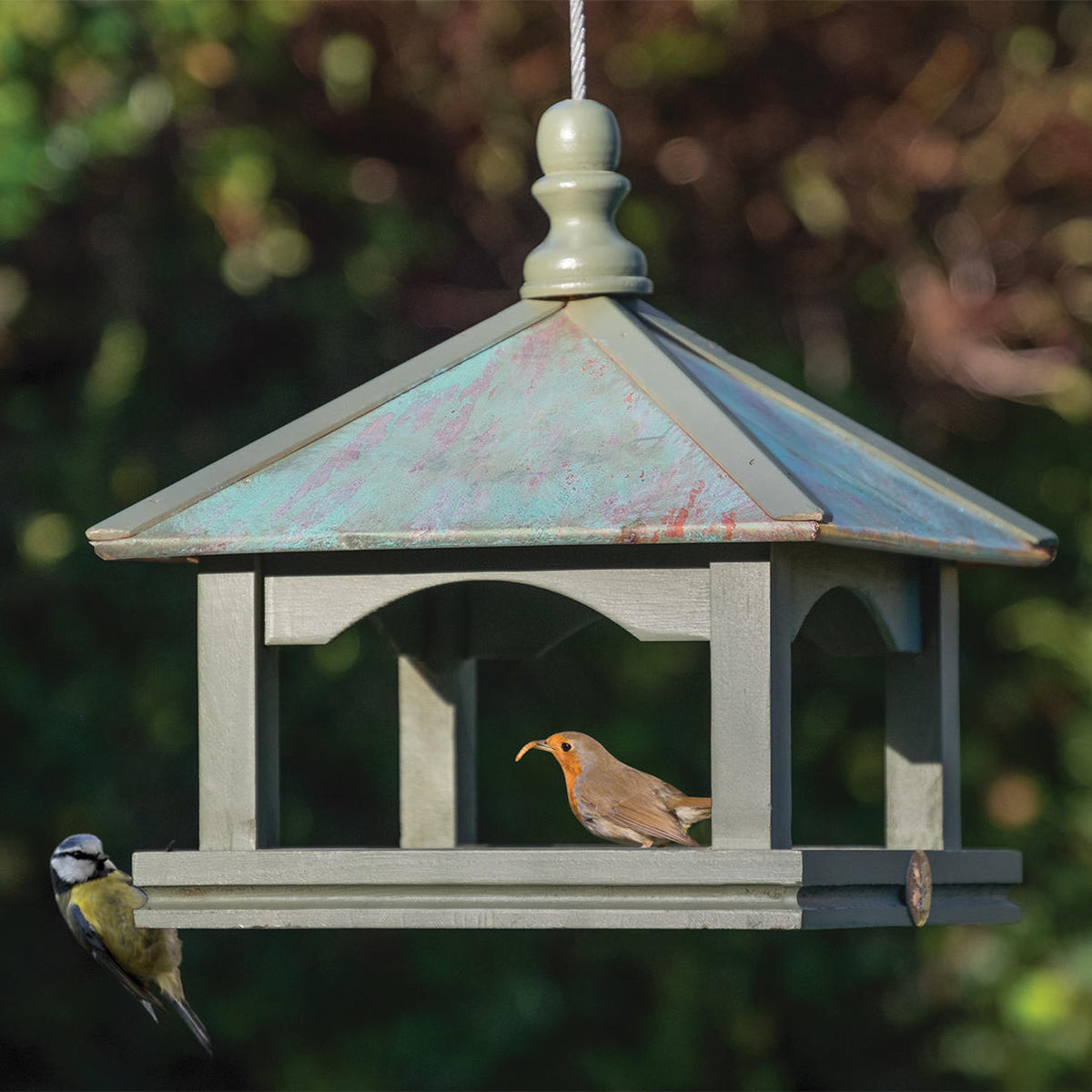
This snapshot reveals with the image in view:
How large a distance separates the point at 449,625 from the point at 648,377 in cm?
104

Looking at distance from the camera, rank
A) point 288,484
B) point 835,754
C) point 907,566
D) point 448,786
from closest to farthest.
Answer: point 288,484 < point 907,566 < point 448,786 < point 835,754

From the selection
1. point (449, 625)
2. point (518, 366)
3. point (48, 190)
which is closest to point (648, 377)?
point (518, 366)

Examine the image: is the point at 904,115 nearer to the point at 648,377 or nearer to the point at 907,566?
the point at 907,566

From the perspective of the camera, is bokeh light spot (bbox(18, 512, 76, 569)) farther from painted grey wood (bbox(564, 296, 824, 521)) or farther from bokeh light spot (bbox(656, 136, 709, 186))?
painted grey wood (bbox(564, 296, 824, 521))

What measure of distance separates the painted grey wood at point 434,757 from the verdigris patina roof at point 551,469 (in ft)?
2.78

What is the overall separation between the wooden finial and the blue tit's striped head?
1240 mm

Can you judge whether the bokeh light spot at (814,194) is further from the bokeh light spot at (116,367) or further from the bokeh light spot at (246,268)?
the bokeh light spot at (116,367)

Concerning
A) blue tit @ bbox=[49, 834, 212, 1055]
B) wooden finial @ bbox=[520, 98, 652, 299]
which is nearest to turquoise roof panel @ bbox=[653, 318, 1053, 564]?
wooden finial @ bbox=[520, 98, 652, 299]

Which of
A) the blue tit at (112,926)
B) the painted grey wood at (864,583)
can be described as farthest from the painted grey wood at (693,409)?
the blue tit at (112,926)

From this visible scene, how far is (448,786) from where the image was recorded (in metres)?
3.59

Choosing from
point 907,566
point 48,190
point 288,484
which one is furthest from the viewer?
point 48,190

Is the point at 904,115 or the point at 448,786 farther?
the point at 904,115

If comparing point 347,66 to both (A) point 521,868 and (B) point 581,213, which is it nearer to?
(B) point 581,213

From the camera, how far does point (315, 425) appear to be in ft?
9.18
